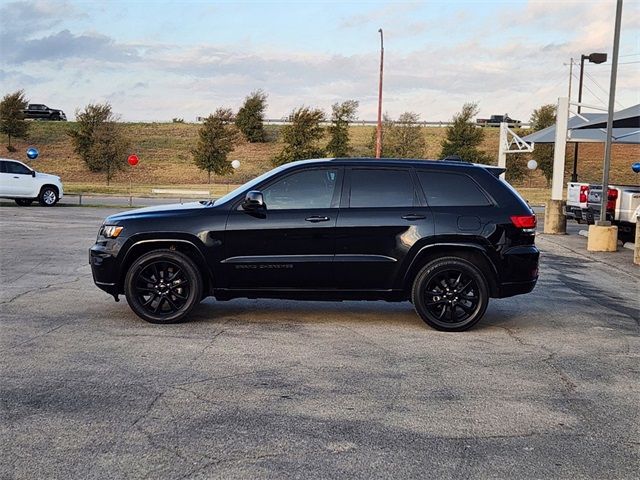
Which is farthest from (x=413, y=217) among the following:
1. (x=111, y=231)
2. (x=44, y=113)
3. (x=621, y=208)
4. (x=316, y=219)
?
(x=44, y=113)

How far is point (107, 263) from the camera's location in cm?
785

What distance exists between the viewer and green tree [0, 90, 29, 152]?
5575 cm

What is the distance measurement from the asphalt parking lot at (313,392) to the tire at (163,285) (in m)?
0.25

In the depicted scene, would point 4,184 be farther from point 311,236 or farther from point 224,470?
point 224,470

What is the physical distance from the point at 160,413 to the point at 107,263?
3317 mm

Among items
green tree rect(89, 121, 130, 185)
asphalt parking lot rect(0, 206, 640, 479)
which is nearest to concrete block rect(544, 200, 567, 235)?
asphalt parking lot rect(0, 206, 640, 479)

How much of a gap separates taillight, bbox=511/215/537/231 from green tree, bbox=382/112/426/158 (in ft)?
131

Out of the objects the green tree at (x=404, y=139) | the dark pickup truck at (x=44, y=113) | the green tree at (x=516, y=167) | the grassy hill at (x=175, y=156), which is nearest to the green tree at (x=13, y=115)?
the grassy hill at (x=175, y=156)

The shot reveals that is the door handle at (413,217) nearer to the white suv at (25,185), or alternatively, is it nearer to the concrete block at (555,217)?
the concrete block at (555,217)

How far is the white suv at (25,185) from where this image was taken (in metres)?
26.8

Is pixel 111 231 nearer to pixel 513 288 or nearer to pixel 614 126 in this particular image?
pixel 513 288

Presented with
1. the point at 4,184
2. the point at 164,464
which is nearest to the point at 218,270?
the point at 164,464

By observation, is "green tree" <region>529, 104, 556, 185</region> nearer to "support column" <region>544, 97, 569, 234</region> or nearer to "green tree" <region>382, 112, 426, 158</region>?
"green tree" <region>382, 112, 426, 158</region>

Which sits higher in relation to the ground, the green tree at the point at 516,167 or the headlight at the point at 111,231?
the green tree at the point at 516,167
